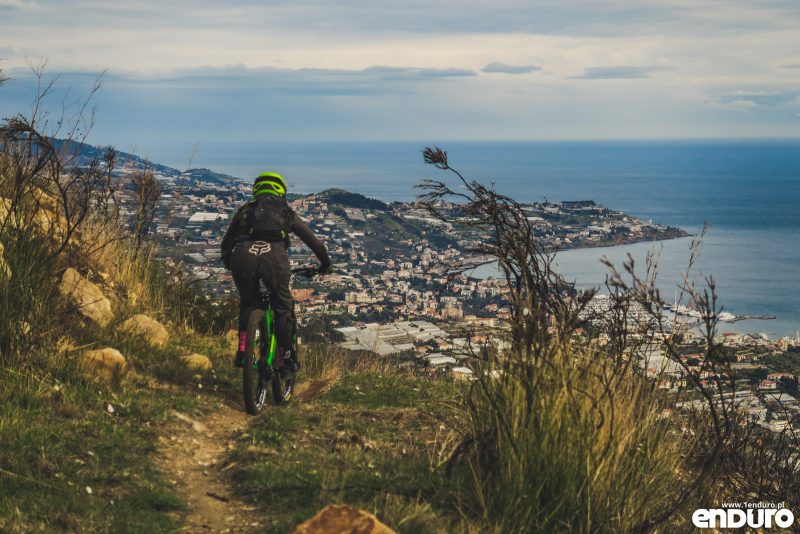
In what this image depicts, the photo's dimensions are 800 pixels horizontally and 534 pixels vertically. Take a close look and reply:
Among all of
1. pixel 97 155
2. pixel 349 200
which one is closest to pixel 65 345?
pixel 97 155

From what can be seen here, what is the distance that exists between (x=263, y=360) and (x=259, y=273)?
0.92 m

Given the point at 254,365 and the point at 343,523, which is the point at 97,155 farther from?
the point at 343,523

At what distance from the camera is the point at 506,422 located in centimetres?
498

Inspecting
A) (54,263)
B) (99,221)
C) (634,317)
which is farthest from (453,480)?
(99,221)

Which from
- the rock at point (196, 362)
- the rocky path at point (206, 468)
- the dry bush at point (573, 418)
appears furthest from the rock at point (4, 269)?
the dry bush at point (573, 418)

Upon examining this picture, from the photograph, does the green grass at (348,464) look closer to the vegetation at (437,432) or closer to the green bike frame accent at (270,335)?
the vegetation at (437,432)

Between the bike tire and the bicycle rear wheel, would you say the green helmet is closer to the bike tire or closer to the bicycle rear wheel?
the bicycle rear wheel

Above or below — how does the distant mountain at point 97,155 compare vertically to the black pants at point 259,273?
above

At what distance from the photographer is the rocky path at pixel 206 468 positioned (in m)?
4.86

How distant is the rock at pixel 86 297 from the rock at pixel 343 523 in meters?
5.54

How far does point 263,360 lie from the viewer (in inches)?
309

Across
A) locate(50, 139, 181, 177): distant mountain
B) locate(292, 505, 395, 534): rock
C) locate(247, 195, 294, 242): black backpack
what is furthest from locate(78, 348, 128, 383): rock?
locate(292, 505, 395, 534): rock

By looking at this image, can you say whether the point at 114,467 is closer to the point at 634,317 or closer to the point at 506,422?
the point at 506,422

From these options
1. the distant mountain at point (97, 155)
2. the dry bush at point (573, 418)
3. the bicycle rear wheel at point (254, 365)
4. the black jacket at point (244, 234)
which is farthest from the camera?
the distant mountain at point (97, 155)
